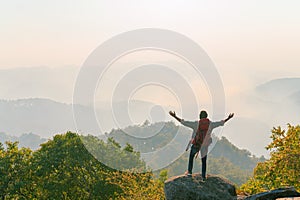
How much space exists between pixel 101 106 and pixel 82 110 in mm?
3250

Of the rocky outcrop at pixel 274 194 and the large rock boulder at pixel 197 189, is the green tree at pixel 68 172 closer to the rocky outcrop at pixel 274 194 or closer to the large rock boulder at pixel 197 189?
the large rock boulder at pixel 197 189

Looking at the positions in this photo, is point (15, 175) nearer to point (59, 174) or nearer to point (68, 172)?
point (59, 174)

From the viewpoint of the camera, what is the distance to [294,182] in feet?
113

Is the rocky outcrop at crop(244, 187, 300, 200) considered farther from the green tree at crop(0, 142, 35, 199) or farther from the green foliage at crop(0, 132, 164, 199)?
the green tree at crop(0, 142, 35, 199)

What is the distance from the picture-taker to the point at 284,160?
33812 millimetres

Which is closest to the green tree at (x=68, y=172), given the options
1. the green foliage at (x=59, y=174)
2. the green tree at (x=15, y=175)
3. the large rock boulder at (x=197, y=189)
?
the green foliage at (x=59, y=174)

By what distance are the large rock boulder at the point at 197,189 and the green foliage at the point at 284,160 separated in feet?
47.6

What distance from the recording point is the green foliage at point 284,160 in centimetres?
3359

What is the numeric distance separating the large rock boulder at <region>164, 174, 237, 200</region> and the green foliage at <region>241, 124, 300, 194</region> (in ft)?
47.6

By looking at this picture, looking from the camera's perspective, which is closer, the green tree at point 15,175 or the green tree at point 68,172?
the green tree at point 15,175

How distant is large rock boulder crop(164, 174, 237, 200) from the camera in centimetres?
1981

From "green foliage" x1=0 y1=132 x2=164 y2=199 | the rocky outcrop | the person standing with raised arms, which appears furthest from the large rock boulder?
"green foliage" x1=0 y1=132 x2=164 y2=199

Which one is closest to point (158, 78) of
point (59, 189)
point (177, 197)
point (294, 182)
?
point (177, 197)

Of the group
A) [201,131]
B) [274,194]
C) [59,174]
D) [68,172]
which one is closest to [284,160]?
[274,194]
